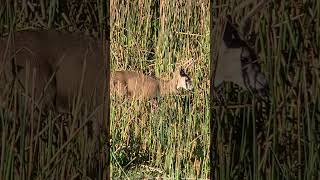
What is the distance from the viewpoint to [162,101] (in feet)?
11.7

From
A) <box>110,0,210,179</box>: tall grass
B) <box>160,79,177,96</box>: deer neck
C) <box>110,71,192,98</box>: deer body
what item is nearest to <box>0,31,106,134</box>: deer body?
<box>110,0,210,179</box>: tall grass

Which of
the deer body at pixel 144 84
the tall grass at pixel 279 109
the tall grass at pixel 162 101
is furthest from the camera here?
the deer body at pixel 144 84

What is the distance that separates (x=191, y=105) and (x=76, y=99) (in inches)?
83.8

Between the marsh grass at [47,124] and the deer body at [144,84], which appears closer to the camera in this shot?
the marsh grass at [47,124]

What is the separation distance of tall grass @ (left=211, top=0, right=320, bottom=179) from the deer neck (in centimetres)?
226

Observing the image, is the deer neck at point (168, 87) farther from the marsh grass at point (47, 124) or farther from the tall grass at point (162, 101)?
the marsh grass at point (47, 124)

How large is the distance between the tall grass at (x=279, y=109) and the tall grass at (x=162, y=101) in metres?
1.60

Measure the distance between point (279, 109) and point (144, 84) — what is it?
90.7 inches

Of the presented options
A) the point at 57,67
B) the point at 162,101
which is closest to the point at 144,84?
the point at 162,101

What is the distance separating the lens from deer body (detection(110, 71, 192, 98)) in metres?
3.59

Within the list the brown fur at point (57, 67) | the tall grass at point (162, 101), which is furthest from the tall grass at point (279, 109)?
the tall grass at point (162, 101)

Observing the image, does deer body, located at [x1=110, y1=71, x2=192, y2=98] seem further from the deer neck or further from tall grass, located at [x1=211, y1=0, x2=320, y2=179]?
tall grass, located at [x1=211, y1=0, x2=320, y2=179]

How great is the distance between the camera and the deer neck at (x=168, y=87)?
366 centimetres

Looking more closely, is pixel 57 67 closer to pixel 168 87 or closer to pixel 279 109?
pixel 279 109
